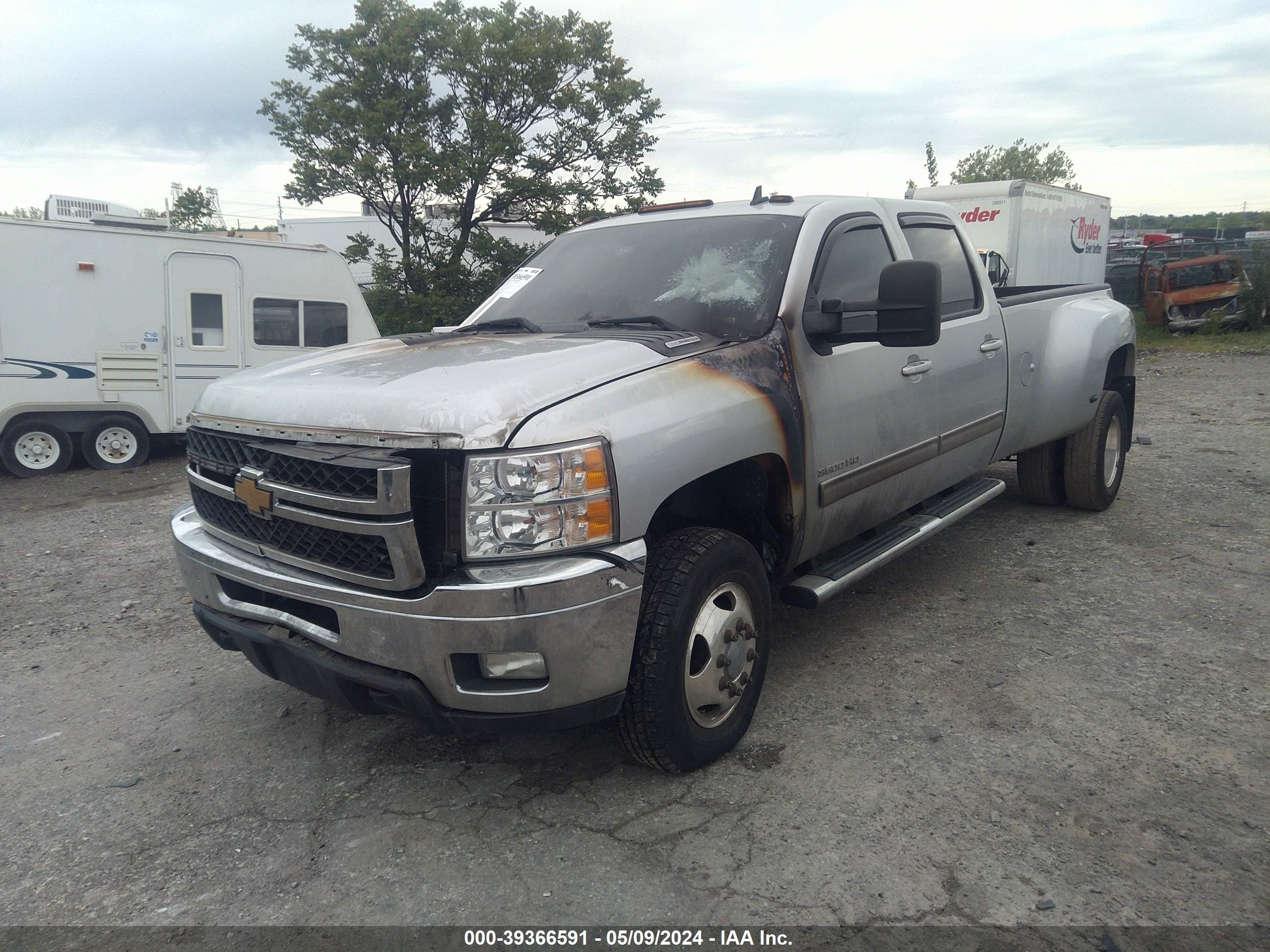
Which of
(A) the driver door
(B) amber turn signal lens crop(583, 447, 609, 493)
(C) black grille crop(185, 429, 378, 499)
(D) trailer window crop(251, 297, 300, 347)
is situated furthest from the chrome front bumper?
(D) trailer window crop(251, 297, 300, 347)

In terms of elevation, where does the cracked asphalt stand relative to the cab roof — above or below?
below

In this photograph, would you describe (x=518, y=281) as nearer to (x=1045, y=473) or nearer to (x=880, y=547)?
(x=880, y=547)

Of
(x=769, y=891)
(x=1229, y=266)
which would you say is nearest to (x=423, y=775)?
(x=769, y=891)

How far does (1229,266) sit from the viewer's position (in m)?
19.8

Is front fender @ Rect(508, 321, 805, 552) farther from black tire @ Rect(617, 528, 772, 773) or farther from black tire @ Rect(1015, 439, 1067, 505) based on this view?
black tire @ Rect(1015, 439, 1067, 505)

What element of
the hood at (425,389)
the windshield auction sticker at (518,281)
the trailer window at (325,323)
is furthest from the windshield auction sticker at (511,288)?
the trailer window at (325,323)

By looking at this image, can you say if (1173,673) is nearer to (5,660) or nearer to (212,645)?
(212,645)

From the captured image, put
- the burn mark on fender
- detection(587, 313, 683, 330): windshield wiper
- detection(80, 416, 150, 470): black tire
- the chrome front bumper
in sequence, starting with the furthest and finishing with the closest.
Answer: detection(80, 416, 150, 470): black tire → detection(587, 313, 683, 330): windshield wiper → the burn mark on fender → the chrome front bumper

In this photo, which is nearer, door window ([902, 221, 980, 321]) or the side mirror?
the side mirror

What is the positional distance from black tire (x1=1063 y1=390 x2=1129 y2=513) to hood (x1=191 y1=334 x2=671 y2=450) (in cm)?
410

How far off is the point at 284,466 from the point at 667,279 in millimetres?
1767

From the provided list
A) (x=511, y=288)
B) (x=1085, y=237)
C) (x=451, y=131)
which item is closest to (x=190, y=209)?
(x=451, y=131)

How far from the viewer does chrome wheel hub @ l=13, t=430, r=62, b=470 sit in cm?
938

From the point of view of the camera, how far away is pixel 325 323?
437 inches
